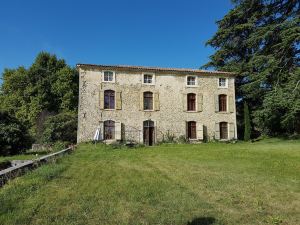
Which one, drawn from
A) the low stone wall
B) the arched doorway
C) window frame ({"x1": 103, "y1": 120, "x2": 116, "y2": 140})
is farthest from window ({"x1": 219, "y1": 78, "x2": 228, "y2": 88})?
the low stone wall

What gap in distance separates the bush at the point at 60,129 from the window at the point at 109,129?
3.05 metres

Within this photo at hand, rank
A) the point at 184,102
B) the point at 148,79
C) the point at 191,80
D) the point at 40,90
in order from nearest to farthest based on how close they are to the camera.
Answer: the point at 148,79, the point at 184,102, the point at 191,80, the point at 40,90

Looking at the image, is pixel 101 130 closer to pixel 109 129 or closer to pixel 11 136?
pixel 109 129

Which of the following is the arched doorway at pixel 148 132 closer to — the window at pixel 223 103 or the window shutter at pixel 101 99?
the window shutter at pixel 101 99

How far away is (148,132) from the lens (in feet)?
66.0

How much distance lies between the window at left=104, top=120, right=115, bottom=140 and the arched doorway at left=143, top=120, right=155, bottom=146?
2150 mm

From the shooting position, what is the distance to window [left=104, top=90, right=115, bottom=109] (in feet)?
64.6

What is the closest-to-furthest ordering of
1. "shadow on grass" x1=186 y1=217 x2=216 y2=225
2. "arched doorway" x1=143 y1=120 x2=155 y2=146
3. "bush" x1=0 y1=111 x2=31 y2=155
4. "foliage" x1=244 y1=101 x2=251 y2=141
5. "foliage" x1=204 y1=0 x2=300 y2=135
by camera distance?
"shadow on grass" x1=186 y1=217 x2=216 y2=225 → "bush" x1=0 y1=111 x2=31 y2=155 → "foliage" x1=204 y1=0 x2=300 y2=135 → "arched doorway" x1=143 y1=120 x2=155 y2=146 → "foliage" x1=244 y1=101 x2=251 y2=141

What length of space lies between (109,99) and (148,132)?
3461 millimetres

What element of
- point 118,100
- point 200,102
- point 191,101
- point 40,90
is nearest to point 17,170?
point 118,100

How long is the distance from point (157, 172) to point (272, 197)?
3336 mm

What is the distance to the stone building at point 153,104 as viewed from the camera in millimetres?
19312

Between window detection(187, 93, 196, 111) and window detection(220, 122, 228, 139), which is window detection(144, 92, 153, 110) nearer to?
window detection(187, 93, 196, 111)

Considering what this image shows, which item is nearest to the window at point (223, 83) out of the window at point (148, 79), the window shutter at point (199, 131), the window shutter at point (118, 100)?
the window shutter at point (199, 131)
